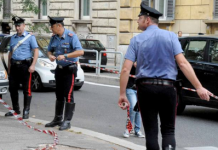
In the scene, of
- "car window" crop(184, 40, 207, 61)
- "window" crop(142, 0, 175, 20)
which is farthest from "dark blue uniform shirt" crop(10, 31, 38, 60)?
"window" crop(142, 0, 175, 20)

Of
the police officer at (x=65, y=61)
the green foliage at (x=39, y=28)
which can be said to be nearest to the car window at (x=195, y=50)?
the police officer at (x=65, y=61)

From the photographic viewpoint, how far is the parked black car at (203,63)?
10.0m

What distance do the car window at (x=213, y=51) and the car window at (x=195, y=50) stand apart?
15 cm

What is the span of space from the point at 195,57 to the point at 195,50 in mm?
158

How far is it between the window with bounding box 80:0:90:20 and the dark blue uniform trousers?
23.7 meters

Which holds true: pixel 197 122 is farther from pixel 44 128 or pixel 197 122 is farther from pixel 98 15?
pixel 98 15

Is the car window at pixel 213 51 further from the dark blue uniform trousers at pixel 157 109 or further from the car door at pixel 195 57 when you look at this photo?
the dark blue uniform trousers at pixel 157 109

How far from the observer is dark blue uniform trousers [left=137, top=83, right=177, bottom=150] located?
5.43m

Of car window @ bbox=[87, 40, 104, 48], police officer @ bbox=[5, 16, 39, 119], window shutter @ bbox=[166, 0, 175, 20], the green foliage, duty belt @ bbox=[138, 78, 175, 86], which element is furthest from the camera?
window shutter @ bbox=[166, 0, 175, 20]

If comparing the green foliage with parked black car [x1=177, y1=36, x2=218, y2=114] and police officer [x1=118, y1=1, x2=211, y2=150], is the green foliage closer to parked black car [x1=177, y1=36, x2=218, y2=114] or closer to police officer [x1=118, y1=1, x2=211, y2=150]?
parked black car [x1=177, y1=36, x2=218, y2=114]

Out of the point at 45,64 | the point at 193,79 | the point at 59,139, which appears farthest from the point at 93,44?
the point at 193,79

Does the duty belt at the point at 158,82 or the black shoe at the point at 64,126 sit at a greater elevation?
the duty belt at the point at 158,82

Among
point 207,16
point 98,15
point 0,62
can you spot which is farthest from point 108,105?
point 98,15

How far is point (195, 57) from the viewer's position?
10.5 m
